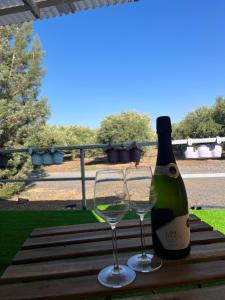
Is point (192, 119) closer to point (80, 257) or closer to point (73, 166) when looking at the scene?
point (73, 166)

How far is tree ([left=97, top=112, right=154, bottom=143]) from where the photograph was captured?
15461mm

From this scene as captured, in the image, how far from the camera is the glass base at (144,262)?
0.77 meters

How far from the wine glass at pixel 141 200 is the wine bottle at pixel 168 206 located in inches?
0.8

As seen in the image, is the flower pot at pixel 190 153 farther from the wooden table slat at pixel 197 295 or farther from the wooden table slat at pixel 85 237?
the wooden table slat at pixel 197 295

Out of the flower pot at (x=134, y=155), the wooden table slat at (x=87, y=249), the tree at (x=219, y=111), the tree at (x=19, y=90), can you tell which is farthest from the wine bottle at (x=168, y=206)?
the tree at (x=219, y=111)

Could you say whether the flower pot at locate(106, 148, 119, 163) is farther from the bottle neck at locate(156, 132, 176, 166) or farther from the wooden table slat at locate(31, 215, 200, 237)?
the bottle neck at locate(156, 132, 176, 166)

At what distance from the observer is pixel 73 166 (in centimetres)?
1558

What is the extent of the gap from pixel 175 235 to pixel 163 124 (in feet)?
0.96

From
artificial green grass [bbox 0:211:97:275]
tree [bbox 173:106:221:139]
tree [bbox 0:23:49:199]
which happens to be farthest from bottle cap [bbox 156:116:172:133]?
tree [bbox 0:23:49:199]

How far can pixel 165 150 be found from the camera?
91 centimetres

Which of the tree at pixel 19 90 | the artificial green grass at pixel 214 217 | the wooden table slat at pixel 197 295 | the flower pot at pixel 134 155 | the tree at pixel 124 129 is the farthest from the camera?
the tree at pixel 124 129

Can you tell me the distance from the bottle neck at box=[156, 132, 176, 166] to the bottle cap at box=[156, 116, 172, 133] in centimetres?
2

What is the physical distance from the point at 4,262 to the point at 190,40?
2545 cm

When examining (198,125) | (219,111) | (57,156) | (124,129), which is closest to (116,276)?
(57,156)
